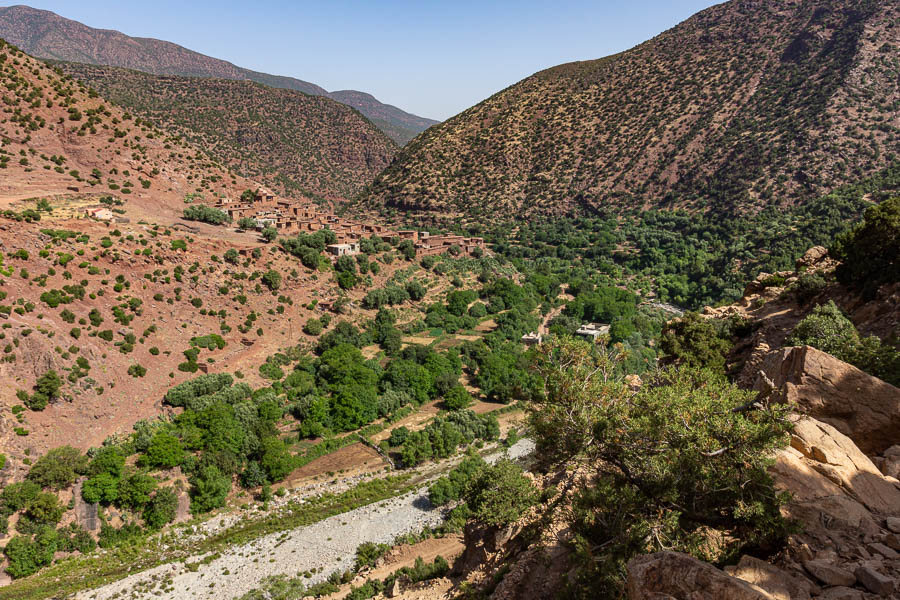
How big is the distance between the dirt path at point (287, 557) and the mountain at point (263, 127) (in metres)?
80.5

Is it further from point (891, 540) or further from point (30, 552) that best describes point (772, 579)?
point (30, 552)

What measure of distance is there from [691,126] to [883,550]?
10592cm

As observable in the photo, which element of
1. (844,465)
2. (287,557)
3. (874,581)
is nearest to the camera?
(874,581)

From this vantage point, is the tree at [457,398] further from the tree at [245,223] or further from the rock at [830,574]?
the rock at [830,574]

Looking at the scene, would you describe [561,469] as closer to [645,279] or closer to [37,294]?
[37,294]

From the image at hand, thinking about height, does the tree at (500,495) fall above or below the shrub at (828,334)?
below

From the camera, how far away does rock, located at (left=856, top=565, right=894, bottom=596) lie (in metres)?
6.11

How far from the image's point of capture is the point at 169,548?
24578 millimetres

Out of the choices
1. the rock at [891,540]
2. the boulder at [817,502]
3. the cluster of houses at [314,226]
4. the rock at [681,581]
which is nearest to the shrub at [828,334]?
the boulder at [817,502]

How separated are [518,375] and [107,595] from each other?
→ 32.6 meters

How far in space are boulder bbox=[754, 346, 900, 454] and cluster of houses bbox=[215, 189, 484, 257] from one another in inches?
1809

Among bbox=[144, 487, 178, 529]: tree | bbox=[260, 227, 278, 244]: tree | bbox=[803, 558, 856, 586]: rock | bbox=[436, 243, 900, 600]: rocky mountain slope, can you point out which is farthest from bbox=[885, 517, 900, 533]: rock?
bbox=[260, 227, 278, 244]: tree

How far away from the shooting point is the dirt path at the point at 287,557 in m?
22.0

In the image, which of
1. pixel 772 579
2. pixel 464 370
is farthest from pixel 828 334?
pixel 464 370
